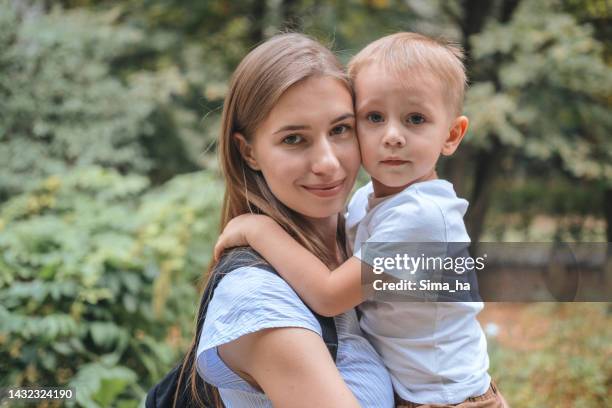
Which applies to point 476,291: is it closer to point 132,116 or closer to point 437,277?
point 437,277

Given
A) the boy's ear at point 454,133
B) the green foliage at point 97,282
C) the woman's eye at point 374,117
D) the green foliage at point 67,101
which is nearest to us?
the woman's eye at point 374,117

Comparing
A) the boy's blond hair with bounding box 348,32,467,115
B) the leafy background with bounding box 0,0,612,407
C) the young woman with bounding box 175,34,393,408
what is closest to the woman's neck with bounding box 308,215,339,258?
the young woman with bounding box 175,34,393,408

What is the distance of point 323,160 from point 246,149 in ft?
0.84

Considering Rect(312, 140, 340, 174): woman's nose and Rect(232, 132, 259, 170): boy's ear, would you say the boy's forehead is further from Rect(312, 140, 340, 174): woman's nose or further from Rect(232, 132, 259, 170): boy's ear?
Rect(232, 132, 259, 170): boy's ear

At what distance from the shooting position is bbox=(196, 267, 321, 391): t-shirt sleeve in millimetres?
1475

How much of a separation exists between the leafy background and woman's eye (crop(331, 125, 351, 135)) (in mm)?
1689

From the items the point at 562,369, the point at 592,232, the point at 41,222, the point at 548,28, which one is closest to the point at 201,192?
the point at 41,222

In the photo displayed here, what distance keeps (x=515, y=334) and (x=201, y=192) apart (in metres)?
3.21

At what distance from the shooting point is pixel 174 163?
6645 millimetres

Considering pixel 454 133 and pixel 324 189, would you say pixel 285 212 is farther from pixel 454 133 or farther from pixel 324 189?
pixel 454 133

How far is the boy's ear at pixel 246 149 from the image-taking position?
1804 millimetres

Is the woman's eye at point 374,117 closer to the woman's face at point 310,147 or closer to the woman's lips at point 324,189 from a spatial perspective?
the woman's face at point 310,147

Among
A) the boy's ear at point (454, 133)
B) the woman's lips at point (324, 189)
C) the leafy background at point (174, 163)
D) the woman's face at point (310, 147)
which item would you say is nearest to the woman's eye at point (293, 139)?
the woman's face at point (310, 147)

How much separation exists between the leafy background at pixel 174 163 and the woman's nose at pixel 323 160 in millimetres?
A: 1702
